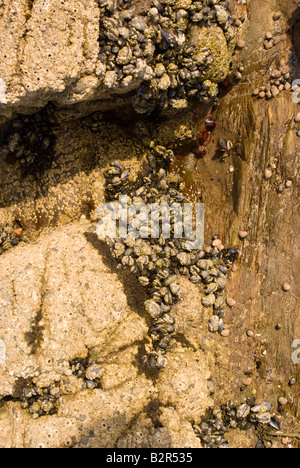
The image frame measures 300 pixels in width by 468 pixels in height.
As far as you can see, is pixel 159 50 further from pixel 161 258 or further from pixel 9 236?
pixel 9 236

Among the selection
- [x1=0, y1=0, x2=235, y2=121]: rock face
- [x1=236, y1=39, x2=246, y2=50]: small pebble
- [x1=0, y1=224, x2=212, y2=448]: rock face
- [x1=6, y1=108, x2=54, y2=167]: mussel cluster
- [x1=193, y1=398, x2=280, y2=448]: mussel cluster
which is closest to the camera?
[x1=0, y1=0, x2=235, y2=121]: rock face

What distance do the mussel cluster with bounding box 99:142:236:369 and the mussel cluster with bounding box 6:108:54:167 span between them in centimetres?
101

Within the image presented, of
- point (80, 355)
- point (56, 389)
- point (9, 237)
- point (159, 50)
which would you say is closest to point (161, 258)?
point (80, 355)

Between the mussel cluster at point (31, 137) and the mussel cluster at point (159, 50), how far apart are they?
4.37 feet

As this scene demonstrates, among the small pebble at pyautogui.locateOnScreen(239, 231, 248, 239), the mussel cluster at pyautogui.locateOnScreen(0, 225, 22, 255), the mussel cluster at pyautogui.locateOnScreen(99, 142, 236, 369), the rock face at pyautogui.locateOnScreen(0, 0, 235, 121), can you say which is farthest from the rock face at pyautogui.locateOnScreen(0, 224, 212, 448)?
the rock face at pyautogui.locateOnScreen(0, 0, 235, 121)

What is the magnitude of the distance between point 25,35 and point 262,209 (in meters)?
3.75

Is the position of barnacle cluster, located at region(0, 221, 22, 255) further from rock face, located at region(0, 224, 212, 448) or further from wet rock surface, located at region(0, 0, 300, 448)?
rock face, located at region(0, 224, 212, 448)

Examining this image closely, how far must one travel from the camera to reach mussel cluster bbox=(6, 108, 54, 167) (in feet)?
16.9

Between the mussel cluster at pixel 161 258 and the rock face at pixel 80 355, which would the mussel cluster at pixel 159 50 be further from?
the rock face at pixel 80 355

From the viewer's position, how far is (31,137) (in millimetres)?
5266

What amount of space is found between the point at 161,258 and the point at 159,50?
2728 mm

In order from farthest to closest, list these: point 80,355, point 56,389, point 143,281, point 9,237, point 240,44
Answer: point 9,237 < point 240,44 < point 143,281 < point 80,355 < point 56,389

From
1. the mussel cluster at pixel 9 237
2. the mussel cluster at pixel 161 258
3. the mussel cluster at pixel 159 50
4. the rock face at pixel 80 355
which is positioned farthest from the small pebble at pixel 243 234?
the mussel cluster at pixel 9 237

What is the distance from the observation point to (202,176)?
5.88 m
